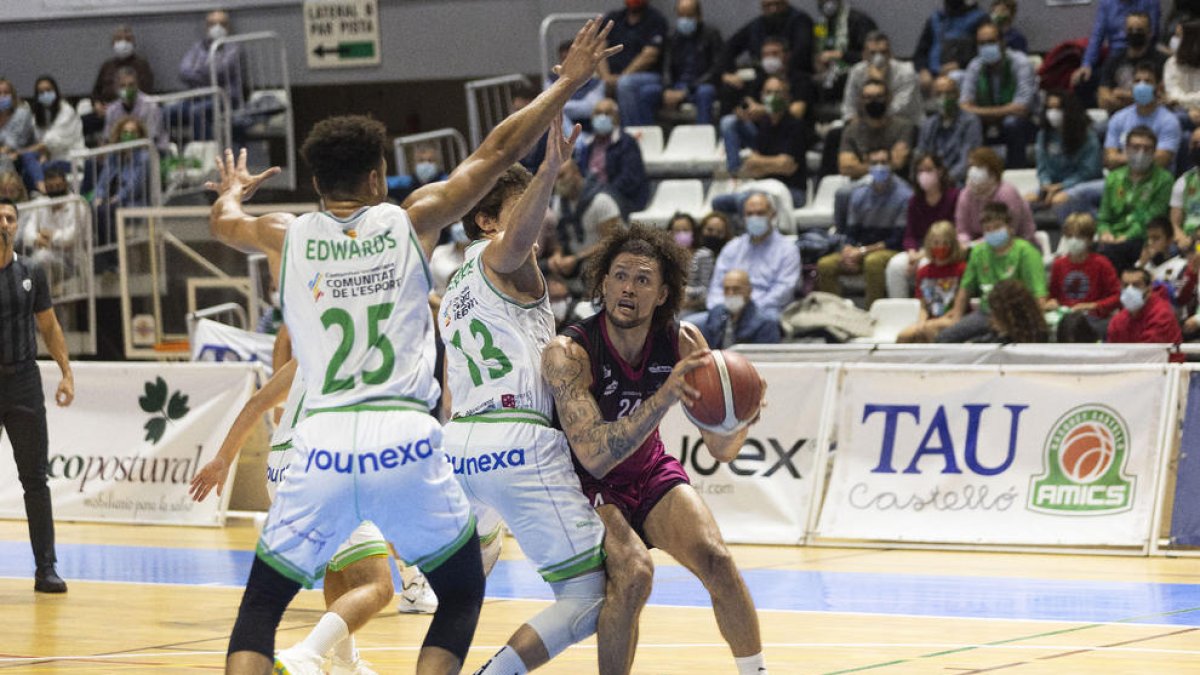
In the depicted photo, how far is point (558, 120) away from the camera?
5418 millimetres

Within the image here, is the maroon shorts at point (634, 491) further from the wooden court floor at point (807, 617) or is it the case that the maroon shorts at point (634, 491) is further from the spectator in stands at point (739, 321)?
the spectator in stands at point (739, 321)

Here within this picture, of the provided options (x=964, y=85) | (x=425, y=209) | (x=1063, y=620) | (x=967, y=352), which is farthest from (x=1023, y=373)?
(x=425, y=209)

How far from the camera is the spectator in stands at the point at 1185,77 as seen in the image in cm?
1441

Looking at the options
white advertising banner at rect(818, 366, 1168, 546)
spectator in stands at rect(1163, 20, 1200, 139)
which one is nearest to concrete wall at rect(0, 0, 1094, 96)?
spectator in stands at rect(1163, 20, 1200, 139)

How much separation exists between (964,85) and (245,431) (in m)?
10.2

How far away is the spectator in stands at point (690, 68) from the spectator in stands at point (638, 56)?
51mm

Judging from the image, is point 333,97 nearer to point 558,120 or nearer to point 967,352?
point 967,352

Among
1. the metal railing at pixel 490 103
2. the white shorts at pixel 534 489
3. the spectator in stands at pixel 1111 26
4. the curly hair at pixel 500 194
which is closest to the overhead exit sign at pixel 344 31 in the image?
the metal railing at pixel 490 103

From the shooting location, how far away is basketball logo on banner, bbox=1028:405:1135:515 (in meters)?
10.6

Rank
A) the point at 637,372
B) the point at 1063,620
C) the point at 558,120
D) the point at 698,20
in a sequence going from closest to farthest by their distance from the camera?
the point at 558,120 → the point at 637,372 → the point at 1063,620 → the point at 698,20

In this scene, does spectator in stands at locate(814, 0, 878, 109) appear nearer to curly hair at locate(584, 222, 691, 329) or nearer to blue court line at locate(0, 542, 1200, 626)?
blue court line at locate(0, 542, 1200, 626)

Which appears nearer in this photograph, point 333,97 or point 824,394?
point 824,394

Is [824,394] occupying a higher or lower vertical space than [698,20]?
lower

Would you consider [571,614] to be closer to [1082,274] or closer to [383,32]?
[1082,274]
